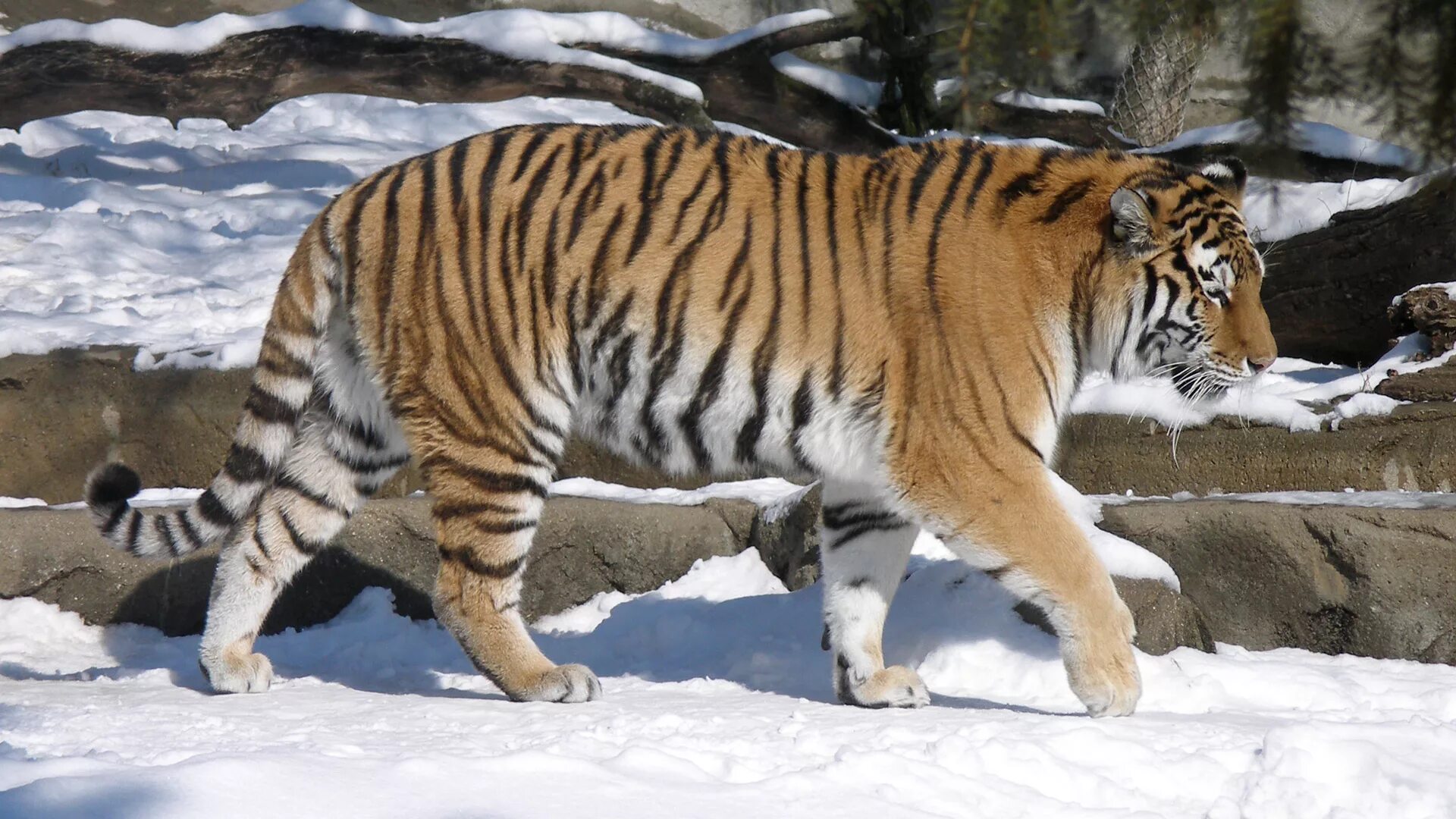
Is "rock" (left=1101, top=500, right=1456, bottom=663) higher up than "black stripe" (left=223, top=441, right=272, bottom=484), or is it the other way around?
"rock" (left=1101, top=500, right=1456, bottom=663)

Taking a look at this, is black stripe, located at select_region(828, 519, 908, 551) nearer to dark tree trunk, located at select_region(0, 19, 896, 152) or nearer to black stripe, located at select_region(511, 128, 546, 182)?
black stripe, located at select_region(511, 128, 546, 182)

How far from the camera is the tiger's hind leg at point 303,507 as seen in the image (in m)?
4.04

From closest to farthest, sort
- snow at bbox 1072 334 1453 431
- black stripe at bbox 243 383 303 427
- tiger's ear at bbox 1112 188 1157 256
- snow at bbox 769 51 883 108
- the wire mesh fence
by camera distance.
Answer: tiger's ear at bbox 1112 188 1157 256
black stripe at bbox 243 383 303 427
snow at bbox 1072 334 1453 431
the wire mesh fence
snow at bbox 769 51 883 108

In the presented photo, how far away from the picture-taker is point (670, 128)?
4.25 metres

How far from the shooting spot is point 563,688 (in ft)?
12.6

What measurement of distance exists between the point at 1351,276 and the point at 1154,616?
2678 millimetres

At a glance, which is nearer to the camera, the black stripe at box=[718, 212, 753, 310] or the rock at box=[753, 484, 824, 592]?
the black stripe at box=[718, 212, 753, 310]

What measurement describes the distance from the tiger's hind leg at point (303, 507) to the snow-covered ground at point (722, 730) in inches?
8.5

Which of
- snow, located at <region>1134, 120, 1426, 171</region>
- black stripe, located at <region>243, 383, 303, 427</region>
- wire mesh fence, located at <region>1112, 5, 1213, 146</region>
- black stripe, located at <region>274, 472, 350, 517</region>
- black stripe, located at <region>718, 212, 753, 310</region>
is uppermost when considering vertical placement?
wire mesh fence, located at <region>1112, 5, 1213, 146</region>

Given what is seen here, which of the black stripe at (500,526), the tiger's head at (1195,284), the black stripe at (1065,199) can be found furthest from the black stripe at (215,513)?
the tiger's head at (1195,284)

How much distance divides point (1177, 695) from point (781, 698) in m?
1.11

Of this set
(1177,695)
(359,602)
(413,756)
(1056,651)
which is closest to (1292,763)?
(1177,695)

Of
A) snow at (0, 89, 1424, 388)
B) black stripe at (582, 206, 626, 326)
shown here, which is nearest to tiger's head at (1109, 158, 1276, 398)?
snow at (0, 89, 1424, 388)

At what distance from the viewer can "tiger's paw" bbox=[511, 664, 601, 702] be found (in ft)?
12.6
